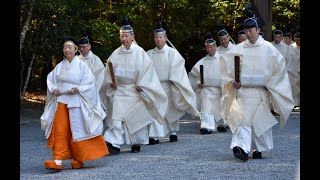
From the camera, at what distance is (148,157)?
34.2ft

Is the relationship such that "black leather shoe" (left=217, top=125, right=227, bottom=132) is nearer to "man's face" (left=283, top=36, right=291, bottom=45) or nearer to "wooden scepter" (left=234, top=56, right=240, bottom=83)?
"wooden scepter" (left=234, top=56, right=240, bottom=83)

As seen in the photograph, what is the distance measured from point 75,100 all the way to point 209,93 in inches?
216

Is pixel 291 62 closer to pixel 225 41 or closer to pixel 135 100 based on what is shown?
pixel 225 41

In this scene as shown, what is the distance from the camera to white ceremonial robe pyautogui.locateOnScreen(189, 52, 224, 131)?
14.3 m

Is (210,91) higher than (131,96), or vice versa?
(131,96)

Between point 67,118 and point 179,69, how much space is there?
4117mm

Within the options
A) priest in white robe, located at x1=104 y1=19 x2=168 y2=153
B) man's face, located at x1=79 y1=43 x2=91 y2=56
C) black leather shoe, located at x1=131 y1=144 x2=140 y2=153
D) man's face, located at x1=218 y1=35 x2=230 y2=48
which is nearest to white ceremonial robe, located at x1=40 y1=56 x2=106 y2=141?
priest in white robe, located at x1=104 y1=19 x2=168 y2=153

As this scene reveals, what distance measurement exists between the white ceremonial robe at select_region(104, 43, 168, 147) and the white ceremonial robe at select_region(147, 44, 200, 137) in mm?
1662

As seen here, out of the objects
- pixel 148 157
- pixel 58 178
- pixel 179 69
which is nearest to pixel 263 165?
pixel 148 157

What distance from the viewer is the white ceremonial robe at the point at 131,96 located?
11.1m

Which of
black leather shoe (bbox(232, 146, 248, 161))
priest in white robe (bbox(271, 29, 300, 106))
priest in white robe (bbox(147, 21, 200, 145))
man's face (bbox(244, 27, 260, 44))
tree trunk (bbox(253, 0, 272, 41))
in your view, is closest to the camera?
black leather shoe (bbox(232, 146, 248, 161))

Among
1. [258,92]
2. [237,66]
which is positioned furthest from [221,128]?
[237,66]

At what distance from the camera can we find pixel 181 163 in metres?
9.64

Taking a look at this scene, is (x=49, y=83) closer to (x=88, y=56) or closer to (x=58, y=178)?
(x=58, y=178)
